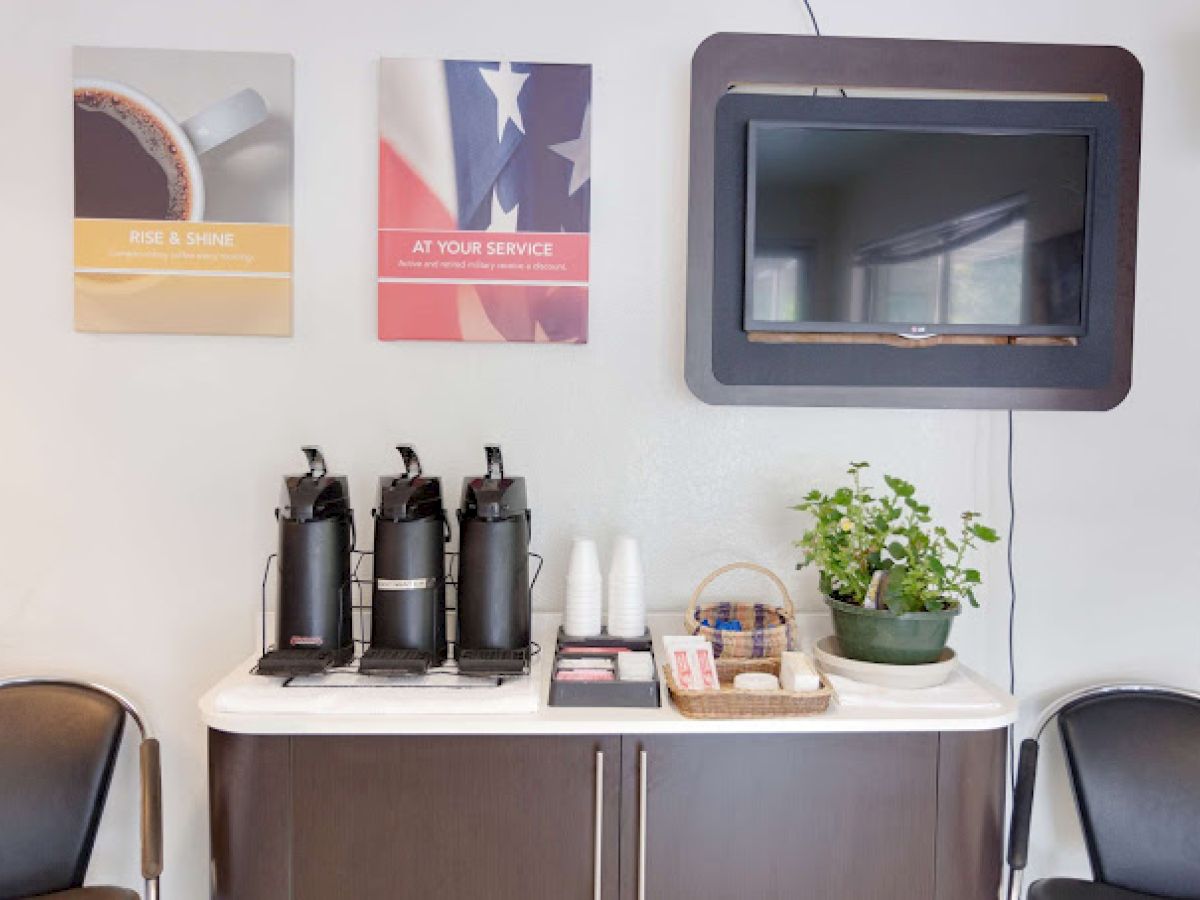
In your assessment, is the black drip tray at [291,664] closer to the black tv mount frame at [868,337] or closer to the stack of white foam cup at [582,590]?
the stack of white foam cup at [582,590]

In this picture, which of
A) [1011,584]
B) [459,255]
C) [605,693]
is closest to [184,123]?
[459,255]

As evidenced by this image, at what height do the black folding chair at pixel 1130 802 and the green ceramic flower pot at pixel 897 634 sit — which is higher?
the green ceramic flower pot at pixel 897 634

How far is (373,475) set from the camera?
200cm

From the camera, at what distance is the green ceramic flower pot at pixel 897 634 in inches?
67.4

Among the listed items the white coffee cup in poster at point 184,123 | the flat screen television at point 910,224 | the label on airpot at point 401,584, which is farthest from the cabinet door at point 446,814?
the white coffee cup in poster at point 184,123

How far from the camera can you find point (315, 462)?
5.95 ft

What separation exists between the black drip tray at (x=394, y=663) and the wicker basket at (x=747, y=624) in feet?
1.70

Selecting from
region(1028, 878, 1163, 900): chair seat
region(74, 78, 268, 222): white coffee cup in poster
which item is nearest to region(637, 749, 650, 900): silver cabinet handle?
region(1028, 878, 1163, 900): chair seat

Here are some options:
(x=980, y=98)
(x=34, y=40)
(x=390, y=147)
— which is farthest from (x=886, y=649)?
(x=34, y=40)

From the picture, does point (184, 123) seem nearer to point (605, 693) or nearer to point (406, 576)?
point (406, 576)

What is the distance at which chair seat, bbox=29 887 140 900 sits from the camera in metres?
1.70

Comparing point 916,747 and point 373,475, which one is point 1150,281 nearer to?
point 916,747

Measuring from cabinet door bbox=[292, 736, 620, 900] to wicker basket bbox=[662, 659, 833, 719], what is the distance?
146 mm

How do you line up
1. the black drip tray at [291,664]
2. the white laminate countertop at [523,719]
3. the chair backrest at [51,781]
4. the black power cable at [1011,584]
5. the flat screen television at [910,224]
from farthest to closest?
the black power cable at [1011,584], the flat screen television at [910,224], the chair backrest at [51,781], the black drip tray at [291,664], the white laminate countertop at [523,719]
